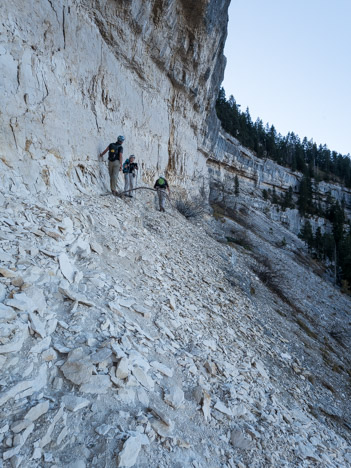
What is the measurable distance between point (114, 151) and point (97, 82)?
2.88m

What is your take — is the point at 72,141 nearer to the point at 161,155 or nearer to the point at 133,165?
the point at 133,165

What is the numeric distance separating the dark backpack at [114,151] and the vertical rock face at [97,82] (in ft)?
1.68

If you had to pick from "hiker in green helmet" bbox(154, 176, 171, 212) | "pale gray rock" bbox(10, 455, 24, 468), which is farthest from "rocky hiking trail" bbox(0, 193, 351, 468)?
"hiker in green helmet" bbox(154, 176, 171, 212)

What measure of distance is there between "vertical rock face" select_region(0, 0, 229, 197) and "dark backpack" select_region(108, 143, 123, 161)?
0.51 metres

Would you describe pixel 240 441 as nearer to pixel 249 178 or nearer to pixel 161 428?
pixel 161 428

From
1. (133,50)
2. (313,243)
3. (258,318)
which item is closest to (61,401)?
(258,318)

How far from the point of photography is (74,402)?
234 cm

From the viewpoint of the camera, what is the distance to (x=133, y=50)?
1148cm

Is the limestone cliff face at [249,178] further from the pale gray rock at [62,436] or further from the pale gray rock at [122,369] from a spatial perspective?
the pale gray rock at [62,436]

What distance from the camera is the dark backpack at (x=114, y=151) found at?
869 cm

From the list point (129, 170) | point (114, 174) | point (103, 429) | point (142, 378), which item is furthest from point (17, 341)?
point (129, 170)

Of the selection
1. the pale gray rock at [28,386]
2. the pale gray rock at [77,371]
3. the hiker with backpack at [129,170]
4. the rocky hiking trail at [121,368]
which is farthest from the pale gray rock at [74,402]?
the hiker with backpack at [129,170]

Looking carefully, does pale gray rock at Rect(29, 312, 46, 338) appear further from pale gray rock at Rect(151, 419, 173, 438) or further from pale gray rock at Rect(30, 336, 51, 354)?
pale gray rock at Rect(151, 419, 173, 438)

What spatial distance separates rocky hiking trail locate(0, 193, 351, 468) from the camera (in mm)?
2193
